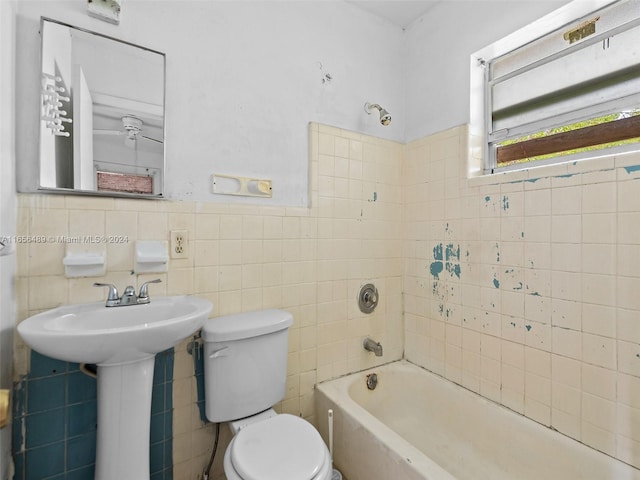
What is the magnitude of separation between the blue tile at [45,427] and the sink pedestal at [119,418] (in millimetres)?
188

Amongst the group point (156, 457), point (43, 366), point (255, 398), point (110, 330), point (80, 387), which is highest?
point (110, 330)

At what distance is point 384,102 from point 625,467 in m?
1.99

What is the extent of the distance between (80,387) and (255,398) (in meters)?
0.65

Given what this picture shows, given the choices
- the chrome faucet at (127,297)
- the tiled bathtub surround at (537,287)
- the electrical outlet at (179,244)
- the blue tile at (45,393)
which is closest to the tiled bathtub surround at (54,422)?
the blue tile at (45,393)

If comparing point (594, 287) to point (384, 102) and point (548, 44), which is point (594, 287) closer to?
point (548, 44)

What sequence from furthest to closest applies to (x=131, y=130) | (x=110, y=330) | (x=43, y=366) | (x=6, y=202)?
(x=131, y=130) < (x=43, y=366) < (x=6, y=202) < (x=110, y=330)

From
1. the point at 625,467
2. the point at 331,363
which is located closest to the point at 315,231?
the point at 331,363

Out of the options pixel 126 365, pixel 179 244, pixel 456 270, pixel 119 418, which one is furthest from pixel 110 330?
pixel 456 270

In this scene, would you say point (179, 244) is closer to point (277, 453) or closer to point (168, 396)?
point (168, 396)

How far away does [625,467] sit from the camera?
44.2 inches

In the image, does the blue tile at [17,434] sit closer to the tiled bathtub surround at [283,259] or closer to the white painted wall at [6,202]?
the white painted wall at [6,202]

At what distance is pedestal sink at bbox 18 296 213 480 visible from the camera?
93cm

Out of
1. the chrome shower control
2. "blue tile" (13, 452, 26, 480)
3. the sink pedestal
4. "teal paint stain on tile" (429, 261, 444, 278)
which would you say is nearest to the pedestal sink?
the sink pedestal

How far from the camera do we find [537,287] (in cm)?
138
